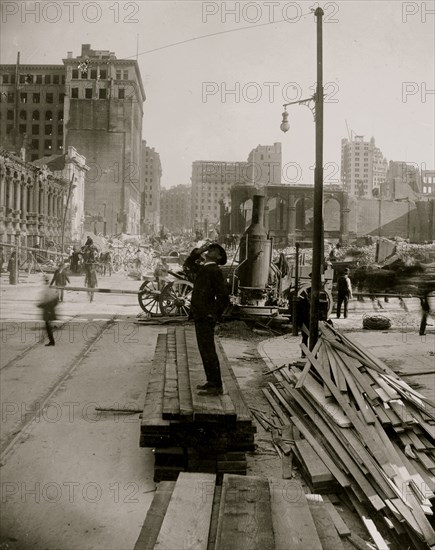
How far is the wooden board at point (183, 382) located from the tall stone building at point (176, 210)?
2019 inches

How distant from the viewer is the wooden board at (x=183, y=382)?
488 centimetres

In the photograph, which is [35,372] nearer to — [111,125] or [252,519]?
[252,519]

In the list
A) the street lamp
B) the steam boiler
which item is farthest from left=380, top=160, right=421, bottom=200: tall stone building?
the street lamp

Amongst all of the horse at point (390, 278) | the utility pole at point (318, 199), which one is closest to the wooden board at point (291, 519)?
the utility pole at point (318, 199)

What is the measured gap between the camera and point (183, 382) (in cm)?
606

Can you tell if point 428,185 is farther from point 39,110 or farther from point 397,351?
point 397,351

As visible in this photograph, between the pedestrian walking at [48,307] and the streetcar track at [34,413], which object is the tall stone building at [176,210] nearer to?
the pedestrian walking at [48,307]

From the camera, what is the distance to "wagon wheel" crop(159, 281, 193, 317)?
49.3 ft

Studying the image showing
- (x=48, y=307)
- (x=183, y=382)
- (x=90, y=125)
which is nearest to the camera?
(x=183, y=382)

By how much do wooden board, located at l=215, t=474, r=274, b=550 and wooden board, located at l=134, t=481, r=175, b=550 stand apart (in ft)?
1.43

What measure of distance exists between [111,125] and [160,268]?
51.2m

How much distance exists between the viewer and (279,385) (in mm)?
8133

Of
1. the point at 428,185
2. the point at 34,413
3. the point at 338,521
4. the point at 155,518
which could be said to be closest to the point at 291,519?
the point at 338,521

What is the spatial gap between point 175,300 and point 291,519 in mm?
11596
